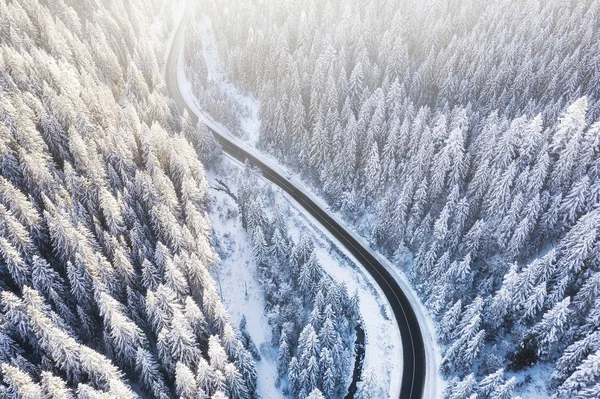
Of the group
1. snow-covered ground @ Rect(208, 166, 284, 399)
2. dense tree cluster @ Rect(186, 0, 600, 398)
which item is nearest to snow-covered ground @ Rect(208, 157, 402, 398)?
snow-covered ground @ Rect(208, 166, 284, 399)

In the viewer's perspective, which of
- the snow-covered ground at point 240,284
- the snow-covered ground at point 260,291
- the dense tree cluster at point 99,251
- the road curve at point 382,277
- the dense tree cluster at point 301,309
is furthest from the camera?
the snow-covered ground at point 240,284

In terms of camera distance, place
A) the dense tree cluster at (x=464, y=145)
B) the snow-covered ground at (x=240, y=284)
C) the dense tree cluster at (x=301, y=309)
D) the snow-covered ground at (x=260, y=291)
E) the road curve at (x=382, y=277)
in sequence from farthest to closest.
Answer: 1. the snow-covered ground at (x=240, y=284)
2. the snow-covered ground at (x=260, y=291)
3. the road curve at (x=382, y=277)
4. the dense tree cluster at (x=301, y=309)
5. the dense tree cluster at (x=464, y=145)

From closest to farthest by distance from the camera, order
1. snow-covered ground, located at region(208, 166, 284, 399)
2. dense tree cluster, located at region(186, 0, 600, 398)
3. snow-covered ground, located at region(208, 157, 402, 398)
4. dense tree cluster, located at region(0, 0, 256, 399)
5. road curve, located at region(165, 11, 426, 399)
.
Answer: dense tree cluster, located at region(0, 0, 256, 399) < dense tree cluster, located at region(186, 0, 600, 398) < road curve, located at region(165, 11, 426, 399) < snow-covered ground, located at region(208, 157, 402, 398) < snow-covered ground, located at region(208, 166, 284, 399)

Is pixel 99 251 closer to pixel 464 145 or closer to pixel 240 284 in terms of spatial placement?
pixel 240 284

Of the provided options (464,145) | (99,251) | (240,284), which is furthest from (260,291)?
(464,145)

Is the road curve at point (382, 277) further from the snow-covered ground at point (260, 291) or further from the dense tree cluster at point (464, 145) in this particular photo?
the dense tree cluster at point (464, 145)

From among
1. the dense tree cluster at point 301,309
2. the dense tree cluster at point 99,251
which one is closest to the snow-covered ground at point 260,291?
the dense tree cluster at point 301,309

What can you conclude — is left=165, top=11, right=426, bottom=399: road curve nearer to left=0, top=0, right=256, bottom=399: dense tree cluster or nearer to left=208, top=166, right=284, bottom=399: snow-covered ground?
left=208, top=166, right=284, bottom=399: snow-covered ground
